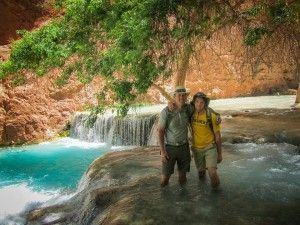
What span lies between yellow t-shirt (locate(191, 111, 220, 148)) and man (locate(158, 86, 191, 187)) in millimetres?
128

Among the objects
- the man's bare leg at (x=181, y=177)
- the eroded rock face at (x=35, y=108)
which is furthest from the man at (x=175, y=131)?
the eroded rock face at (x=35, y=108)

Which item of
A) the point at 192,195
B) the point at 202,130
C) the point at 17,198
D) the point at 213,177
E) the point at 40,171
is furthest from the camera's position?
the point at 40,171

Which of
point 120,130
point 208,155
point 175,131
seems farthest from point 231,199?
point 120,130

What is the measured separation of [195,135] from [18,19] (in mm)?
18919

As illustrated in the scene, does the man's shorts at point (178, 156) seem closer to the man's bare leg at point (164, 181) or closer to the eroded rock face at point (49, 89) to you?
the man's bare leg at point (164, 181)

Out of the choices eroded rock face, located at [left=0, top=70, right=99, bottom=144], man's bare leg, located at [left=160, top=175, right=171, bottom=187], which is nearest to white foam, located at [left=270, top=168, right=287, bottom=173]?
man's bare leg, located at [left=160, top=175, right=171, bottom=187]

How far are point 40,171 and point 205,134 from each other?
937 cm

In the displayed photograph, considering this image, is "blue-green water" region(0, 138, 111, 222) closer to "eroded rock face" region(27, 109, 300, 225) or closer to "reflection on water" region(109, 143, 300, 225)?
"eroded rock face" region(27, 109, 300, 225)

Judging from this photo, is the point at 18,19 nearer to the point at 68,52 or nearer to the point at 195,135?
the point at 68,52

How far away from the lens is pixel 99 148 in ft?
53.8

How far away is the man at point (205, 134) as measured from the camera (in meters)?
5.75

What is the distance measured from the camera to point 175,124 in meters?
5.71

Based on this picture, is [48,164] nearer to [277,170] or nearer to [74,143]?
[74,143]

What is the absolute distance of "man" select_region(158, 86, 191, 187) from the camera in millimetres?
5656
